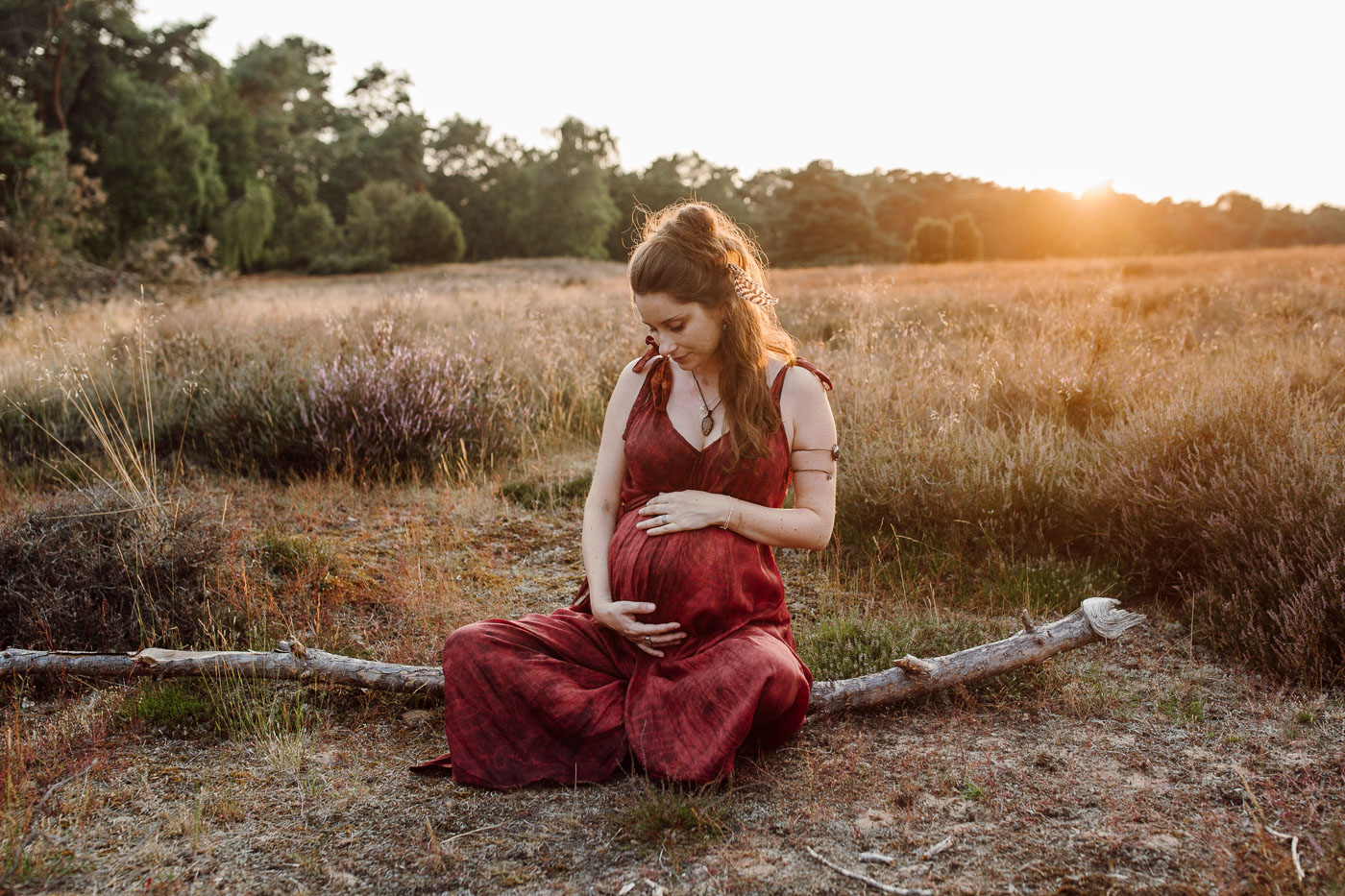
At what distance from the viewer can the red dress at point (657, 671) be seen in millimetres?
2443

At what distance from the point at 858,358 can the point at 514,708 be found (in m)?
4.07

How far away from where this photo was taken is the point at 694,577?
254cm

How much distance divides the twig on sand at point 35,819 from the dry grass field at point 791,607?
0.05 feet

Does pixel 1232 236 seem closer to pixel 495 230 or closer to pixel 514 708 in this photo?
pixel 495 230

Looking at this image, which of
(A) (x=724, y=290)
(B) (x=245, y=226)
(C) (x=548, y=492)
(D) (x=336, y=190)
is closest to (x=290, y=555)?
(C) (x=548, y=492)

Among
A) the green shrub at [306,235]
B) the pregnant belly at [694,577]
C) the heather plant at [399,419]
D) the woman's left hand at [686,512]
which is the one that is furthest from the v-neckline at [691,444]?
the green shrub at [306,235]

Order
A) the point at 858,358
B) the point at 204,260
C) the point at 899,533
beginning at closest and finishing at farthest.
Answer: the point at 899,533, the point at 858,358, the point at 204,260

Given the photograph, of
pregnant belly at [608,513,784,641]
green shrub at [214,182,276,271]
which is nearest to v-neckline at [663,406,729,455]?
pregnant belly at [608,513,784,641]

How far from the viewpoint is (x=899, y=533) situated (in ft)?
14.1

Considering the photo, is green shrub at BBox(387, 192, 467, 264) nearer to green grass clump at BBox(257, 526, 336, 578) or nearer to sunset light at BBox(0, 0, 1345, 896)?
sunset light at BBox(0, 0, 1345, 896)

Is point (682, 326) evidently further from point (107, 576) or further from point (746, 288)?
point (107, 576)

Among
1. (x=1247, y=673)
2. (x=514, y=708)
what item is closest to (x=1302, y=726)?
(x=1247, y=673)

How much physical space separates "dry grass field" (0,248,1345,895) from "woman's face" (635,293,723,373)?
130 cm

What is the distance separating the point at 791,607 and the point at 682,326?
182 centimetres
